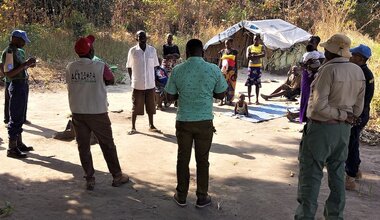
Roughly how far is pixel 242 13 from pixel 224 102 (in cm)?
1008

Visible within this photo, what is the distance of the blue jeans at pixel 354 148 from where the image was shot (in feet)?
15.0

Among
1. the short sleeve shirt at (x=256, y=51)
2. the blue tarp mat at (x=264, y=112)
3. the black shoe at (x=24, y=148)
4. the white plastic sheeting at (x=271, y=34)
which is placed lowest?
the black shoe at (x=24, y=148)

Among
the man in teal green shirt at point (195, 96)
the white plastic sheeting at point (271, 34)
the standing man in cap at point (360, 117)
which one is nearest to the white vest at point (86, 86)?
the man in teal green shirt at point (195, 96)

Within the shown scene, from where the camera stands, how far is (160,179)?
4.91 metres

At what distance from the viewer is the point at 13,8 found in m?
13.4

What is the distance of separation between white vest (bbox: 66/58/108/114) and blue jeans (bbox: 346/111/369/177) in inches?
102

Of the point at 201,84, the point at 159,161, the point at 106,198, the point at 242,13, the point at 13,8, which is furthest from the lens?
the point at 242,13

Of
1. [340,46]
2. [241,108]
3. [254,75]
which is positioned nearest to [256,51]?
[254,75]

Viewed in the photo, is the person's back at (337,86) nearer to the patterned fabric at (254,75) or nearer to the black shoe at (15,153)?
the black shoe at (15,153)

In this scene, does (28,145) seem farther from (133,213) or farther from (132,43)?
(132,43)

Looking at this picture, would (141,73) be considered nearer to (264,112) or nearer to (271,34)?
(264,112)

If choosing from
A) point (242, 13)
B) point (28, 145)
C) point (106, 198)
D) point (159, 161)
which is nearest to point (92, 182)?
point (106, 198)

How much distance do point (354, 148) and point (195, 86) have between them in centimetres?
193

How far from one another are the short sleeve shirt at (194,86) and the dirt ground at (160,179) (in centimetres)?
91
